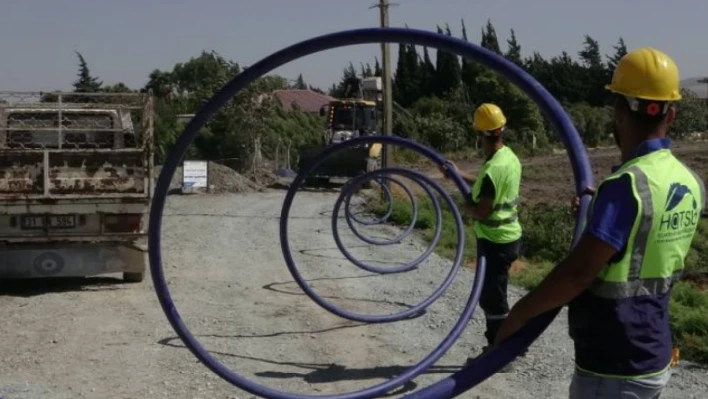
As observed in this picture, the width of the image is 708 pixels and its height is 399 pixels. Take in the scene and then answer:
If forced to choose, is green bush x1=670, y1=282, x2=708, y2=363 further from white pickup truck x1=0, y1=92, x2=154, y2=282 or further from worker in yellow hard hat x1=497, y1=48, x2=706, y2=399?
white pickup truck x1=0, y1=92, x2=154, y2=282

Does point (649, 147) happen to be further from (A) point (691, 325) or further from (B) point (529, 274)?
(B) point (529, 274)

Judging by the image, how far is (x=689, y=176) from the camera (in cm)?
316

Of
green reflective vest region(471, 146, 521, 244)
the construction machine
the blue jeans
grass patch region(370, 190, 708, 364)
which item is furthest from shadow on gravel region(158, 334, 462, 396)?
the construction machine

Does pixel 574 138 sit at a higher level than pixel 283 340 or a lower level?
higher

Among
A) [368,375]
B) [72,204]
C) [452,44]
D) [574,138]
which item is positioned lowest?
[368,375]

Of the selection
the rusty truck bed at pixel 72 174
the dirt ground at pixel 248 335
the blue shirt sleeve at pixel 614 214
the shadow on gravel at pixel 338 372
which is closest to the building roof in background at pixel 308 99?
the dirt ground at pixel 248 335

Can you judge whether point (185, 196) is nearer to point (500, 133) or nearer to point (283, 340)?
point (283, 340)

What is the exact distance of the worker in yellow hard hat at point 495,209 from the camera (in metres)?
7.15

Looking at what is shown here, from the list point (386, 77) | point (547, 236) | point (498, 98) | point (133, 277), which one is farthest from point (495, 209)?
point (498, 98)

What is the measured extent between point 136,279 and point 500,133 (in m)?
5.86

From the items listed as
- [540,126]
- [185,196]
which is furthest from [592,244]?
[540,126]

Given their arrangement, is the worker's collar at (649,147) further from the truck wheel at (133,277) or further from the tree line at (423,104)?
the tree line at (423,104)

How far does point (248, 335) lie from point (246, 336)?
4 centimetres

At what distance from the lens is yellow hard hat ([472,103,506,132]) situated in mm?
7160
